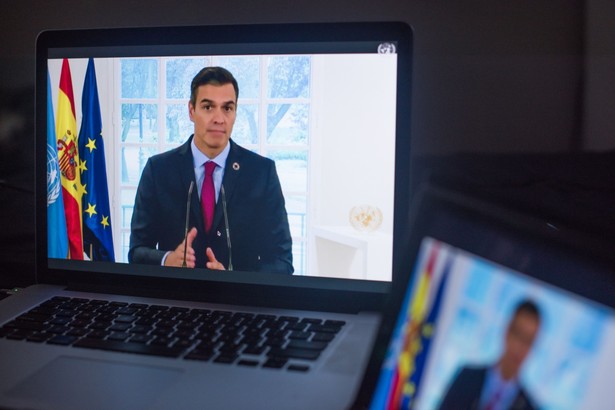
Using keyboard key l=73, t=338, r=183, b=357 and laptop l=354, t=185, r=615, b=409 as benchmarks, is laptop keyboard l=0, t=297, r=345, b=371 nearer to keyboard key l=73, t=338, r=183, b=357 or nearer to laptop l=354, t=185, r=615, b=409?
keyboard key l=73, t=338, r=183, b=357

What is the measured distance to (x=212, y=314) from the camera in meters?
0.73

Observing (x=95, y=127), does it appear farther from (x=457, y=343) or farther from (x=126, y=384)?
(x=457, y=343)

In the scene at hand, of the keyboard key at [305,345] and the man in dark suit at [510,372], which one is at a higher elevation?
the man in dark suit at [510,372]

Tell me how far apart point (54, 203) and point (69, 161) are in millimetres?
68

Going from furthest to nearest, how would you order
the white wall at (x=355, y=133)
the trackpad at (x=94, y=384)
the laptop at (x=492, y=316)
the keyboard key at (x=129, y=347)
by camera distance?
the white wall at (x=355, y=133), the keyboard key at (x=129, y=347), the trackpad at (x=94, y=384), the laptop at (x=492, y=316)

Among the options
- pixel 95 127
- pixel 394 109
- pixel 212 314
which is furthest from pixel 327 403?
pixel 95 127

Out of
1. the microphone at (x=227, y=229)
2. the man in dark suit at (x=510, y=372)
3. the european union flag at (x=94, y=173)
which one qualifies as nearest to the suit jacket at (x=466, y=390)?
the man in dark suit at (x=510, y=372)

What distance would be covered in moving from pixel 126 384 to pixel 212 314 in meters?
0.19

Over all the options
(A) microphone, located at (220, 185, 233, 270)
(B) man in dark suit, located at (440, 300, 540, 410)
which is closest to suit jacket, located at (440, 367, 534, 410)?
(B) man in dark suit, located at (440, 300, 540, 410)

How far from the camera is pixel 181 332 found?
68cm

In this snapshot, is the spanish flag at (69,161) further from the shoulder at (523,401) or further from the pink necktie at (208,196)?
the shoulder at (523,401)

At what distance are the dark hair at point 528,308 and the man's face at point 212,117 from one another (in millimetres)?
492

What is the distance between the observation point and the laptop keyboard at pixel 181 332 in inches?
24.2

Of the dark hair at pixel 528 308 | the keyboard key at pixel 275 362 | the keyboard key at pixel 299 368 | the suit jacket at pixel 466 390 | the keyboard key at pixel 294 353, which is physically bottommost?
the keyboard key at pixel 299 368
